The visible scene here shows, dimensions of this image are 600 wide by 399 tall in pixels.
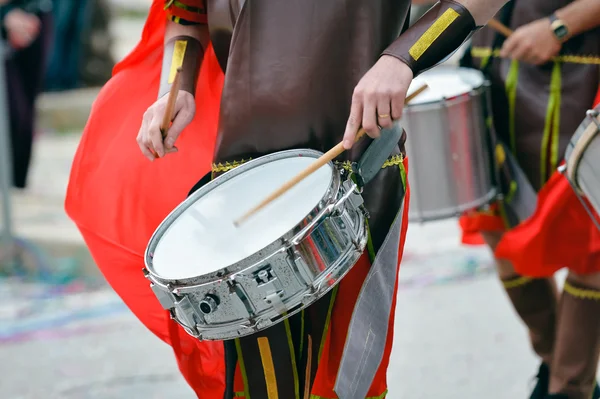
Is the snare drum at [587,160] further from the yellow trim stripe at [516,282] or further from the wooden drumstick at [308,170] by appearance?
the yellow trim stripe at [516,282]

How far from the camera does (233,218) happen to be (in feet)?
7.10

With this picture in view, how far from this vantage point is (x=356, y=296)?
230 cm

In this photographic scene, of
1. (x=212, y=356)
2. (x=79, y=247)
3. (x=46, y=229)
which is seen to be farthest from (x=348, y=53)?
(x=46, y=229)

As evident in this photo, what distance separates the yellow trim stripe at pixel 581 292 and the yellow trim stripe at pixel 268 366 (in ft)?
4.14

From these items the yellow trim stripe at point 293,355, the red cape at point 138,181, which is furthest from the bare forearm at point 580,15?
the yellow trim stripe at point 293,355

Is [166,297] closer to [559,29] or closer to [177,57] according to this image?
[177,57]

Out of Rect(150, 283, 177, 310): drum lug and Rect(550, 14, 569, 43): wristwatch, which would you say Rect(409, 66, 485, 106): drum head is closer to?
Rect(550, 14, 569, 43): wristwatch

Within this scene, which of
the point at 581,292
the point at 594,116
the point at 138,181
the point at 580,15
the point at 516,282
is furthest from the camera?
the point at 516,282

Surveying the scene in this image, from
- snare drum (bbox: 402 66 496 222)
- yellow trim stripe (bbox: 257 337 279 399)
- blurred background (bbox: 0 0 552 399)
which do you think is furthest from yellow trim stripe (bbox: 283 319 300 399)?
blurred background (bbox: 0 0 552 399)

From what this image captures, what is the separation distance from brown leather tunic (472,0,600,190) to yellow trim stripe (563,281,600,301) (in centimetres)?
32

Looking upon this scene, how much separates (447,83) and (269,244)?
160 centimetres

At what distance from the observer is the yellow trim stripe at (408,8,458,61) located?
2096mm

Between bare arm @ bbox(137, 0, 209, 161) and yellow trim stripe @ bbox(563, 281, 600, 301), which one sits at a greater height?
bare arm @ bbox(137, 0, 209, 161)

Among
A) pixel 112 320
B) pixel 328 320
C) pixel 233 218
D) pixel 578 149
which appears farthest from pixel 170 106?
pixel 112 320
